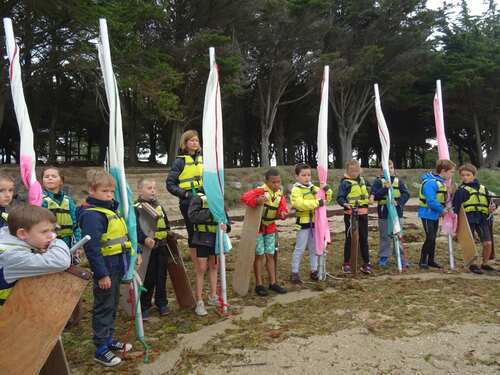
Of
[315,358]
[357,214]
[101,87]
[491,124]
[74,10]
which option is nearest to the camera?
[315,358]

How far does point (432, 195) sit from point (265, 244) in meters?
2.99

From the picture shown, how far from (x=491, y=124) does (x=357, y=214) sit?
35182 millimetres

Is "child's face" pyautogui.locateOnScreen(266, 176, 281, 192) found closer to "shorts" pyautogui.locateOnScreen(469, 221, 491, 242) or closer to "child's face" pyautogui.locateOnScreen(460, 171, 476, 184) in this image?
"child's face" pyautogui.locateOnScreen(460, 171, 476, 184)

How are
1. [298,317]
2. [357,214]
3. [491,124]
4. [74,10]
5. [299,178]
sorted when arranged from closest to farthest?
[298,317] < [299,178] < [357,214] < [74,10] < [491,124]

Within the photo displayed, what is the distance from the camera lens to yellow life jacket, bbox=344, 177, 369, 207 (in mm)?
6789

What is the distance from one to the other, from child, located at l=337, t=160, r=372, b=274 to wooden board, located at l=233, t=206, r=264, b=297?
1.80 metres

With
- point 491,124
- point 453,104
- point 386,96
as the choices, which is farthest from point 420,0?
point 491,124

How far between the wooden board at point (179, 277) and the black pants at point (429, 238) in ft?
13.3

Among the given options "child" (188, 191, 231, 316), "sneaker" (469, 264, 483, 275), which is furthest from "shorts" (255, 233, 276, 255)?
"sneaker" (469, 264, 483, 275)

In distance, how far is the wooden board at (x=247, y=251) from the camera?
5.52 meters

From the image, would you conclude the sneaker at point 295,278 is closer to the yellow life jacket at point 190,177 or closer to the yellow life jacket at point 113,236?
the yellow life jacket at point 190,177

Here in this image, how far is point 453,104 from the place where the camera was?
3378cm

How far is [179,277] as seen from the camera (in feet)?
16.9

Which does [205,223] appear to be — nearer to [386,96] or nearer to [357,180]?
[357,180]
